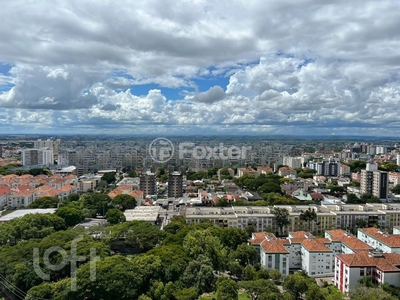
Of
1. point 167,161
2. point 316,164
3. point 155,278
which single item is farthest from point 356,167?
point 155,278

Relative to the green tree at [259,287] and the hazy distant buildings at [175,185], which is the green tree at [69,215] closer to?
the hazy distant buildings at [175,185]

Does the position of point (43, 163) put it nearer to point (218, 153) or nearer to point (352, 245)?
point (218, 153)

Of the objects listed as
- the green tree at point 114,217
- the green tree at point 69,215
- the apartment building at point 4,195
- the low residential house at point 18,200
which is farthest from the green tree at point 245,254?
the apartment building at point 4,195

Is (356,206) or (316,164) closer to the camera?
(356,206)

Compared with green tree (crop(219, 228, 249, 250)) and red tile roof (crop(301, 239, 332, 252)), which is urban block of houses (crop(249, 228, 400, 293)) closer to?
red tile roof (crop(301, 239, 332, 252))

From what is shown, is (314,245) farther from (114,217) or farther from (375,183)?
(375,183)

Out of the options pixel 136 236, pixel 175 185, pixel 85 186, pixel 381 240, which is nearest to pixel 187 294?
pixel 136 236
